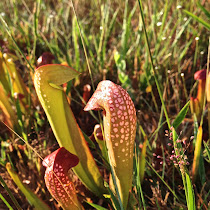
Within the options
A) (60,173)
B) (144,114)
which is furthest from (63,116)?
(144,114)

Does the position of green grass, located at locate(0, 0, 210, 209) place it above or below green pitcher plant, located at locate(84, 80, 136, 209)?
below

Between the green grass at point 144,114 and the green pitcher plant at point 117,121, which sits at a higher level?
the green pitcher plant at point 117,121

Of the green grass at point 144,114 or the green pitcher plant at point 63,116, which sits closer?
the green pitcher plant at point 63,116

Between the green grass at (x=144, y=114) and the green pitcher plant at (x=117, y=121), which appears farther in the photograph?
the green grass at (x=144, y=114)

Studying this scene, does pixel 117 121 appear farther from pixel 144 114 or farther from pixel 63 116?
pixel 144 114

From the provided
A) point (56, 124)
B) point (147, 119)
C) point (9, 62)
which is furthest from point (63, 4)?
point (56, 124)

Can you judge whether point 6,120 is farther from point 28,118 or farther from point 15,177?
point 15,177
